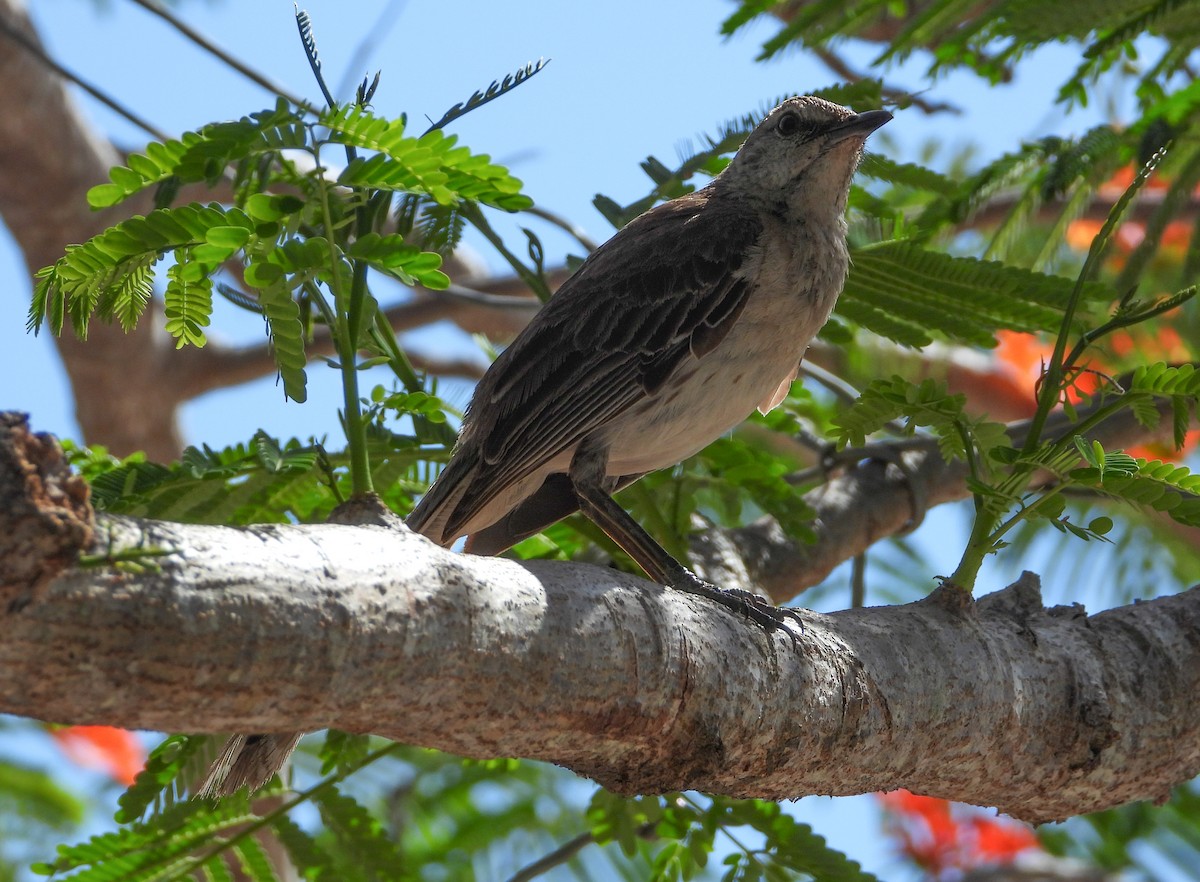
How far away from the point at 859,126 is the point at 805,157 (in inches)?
8.4

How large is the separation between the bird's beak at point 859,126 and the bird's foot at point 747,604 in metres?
1.59

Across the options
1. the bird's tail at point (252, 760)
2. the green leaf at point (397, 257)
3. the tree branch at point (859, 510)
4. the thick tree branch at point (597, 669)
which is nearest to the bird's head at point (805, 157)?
the tree branch at point (859, 510)

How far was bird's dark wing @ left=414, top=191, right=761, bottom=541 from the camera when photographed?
Result: 3.83m

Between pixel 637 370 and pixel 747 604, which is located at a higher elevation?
pixel 637 370

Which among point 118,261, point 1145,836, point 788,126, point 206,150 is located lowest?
point 1145,836

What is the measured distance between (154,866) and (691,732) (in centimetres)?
161

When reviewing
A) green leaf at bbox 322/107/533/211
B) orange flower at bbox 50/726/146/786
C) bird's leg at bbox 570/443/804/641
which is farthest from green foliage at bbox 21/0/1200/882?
orange flower at bbox 50/726/146/786

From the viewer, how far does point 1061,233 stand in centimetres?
488

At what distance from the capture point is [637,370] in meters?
3.91

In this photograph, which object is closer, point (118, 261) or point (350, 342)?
point (118, 261)

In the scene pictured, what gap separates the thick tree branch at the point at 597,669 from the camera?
5.90 ft

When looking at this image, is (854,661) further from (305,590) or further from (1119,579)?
(1119,579)

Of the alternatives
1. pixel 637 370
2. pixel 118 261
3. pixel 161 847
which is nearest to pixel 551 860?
pixel 161 847

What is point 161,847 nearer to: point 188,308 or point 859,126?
point 188,308
